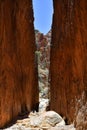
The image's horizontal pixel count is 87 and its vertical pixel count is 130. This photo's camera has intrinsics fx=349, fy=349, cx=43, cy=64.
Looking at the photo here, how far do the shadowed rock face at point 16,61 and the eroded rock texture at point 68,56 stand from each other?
1.08 meters

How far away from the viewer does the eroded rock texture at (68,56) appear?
Result: 28.0 feet

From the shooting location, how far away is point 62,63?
1063cm

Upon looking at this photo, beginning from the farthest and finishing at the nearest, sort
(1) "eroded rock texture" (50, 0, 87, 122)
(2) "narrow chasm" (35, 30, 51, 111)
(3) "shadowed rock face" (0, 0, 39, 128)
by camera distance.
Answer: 1. (2) "narrow chasm" (35, 30, 51, 111)
2. (3) "shadowed rock face" (0, 0, 39, 128)
3. (1) "eroded rock texture" (50, 0, 87, 122)

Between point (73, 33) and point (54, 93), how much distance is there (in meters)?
2.83

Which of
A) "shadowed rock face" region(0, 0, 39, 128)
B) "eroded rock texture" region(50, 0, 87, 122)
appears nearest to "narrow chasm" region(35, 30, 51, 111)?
"shadowed rock face" region(0, 0, 39, 128)

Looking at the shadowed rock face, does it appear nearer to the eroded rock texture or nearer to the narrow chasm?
the eroded rock texture

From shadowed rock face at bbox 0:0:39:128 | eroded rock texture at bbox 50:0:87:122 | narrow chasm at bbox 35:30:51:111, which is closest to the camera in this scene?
eroded rock texture at bbox 50:0:87:122

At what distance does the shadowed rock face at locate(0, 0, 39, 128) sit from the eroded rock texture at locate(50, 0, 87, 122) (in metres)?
1.08

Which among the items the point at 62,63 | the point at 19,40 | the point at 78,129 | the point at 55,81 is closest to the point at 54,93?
the point at 55,81

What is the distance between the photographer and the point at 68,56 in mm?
9953

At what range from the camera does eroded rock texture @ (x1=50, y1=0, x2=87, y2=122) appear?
8.53m

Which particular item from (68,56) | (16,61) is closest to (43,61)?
(16,61)

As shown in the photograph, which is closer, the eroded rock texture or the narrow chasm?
the eroded rock texture

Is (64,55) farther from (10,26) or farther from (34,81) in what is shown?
(34,81)
